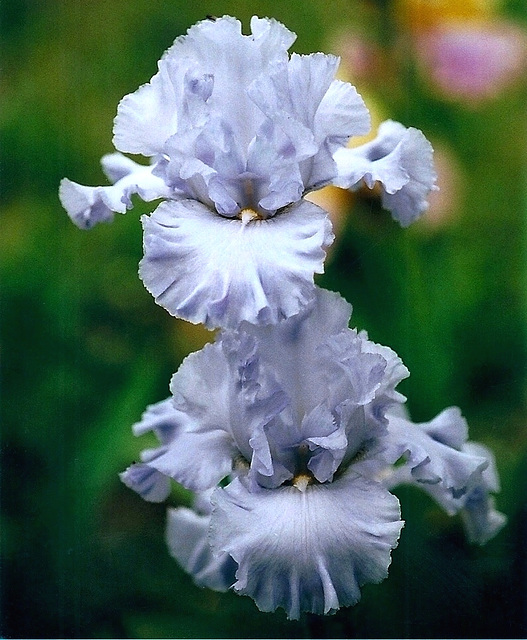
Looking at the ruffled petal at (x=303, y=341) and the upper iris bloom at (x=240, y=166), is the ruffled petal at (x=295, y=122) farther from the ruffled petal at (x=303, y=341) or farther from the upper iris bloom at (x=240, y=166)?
the ruffled petal at (x=303, y=341)

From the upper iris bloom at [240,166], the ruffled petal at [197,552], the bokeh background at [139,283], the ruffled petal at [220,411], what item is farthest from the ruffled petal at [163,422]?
the bokeh background at [139,283]

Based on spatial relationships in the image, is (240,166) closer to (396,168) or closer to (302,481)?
(396,168)

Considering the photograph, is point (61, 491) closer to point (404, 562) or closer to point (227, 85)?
point (404, 562)

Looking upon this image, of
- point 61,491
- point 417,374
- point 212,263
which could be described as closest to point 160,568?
point 61,491

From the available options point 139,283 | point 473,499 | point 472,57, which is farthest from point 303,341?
point 472,57

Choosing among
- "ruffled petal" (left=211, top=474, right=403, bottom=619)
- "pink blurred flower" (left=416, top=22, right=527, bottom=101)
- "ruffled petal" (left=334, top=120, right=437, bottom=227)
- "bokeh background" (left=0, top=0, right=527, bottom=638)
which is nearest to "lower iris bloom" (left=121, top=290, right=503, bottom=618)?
"ruffled petal" (left=211, top=474, right=403, bottom=619)
